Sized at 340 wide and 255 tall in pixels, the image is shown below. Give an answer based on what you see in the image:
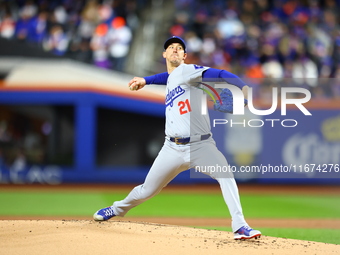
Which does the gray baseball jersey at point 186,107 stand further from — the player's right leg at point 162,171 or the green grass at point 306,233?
the green grass at point 306,233

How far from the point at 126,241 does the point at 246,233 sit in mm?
1073

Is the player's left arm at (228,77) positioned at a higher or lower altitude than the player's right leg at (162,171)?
higher

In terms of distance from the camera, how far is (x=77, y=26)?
47.4 ft

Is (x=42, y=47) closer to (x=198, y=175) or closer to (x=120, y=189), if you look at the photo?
(x=120, y=189)

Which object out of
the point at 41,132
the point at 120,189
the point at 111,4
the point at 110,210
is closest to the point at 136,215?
the point at 110,210

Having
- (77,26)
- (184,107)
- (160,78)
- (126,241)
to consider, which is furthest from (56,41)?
(126,241)

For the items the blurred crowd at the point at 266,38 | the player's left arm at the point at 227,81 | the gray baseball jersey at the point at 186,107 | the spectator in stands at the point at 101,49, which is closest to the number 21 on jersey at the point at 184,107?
the gray baseball jersey at the point at 186,107

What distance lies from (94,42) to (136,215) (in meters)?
6.38

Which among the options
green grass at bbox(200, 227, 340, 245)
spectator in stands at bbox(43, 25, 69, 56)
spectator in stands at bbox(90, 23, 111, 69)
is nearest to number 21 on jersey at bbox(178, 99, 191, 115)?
green grass at bbox(200, 227, 340, 245)

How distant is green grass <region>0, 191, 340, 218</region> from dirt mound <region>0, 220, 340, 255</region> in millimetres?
2976

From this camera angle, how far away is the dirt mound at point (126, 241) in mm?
4707

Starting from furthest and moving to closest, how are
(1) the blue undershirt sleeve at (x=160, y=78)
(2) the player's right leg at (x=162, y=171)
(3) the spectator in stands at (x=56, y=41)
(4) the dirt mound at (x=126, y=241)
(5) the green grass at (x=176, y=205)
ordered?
(3) the spectator in stands at (x=56, y=41)
(5) the green grass at (x=176, y=205)
(1) the blue undershirt sleeve at (x=160, y=78)
(2) the player's right leg at (x=162, y=171)
(4) the dirt mound at (x=126, y=241)

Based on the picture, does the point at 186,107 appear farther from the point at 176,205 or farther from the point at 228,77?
the point at 176,205

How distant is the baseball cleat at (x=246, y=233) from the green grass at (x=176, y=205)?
365 centimetres
